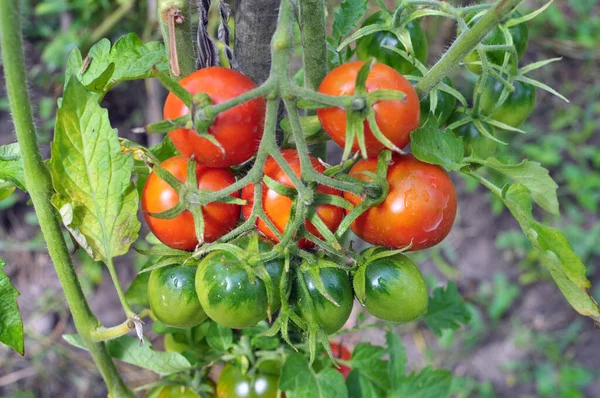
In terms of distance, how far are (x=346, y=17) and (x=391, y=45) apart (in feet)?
0.28

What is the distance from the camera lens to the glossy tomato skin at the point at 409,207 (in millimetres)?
812

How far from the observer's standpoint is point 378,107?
0.76 meters

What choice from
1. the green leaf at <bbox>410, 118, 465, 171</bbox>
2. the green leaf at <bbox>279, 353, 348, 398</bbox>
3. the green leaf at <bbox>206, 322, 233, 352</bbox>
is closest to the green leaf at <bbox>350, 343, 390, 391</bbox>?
the green leaf at <bbox>279, 353, 348, 398</bbox>

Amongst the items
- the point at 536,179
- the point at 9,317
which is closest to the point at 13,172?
the point at 9,317

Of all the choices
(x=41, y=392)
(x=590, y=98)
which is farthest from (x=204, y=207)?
(x=590, y=98)

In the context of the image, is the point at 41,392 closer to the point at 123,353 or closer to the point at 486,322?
the point at 123,353

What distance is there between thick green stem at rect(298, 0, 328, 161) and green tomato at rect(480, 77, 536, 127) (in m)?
0.26

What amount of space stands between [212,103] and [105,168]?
0.19 m

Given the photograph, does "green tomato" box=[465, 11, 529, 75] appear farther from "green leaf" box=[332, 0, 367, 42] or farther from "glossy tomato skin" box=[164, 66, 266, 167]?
"glossy tomato skin" box=[164, 66, 266, 167]

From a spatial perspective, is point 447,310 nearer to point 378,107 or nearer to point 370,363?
point 370,363

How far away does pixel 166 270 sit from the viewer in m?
0.87

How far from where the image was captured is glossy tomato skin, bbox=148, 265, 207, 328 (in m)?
0.85

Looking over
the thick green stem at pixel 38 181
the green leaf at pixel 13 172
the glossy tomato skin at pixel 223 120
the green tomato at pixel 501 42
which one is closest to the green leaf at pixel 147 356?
the thick green stem at pixel 38 181

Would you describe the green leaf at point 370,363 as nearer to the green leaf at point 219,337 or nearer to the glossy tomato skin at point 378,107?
the green leaf at point 219,337
